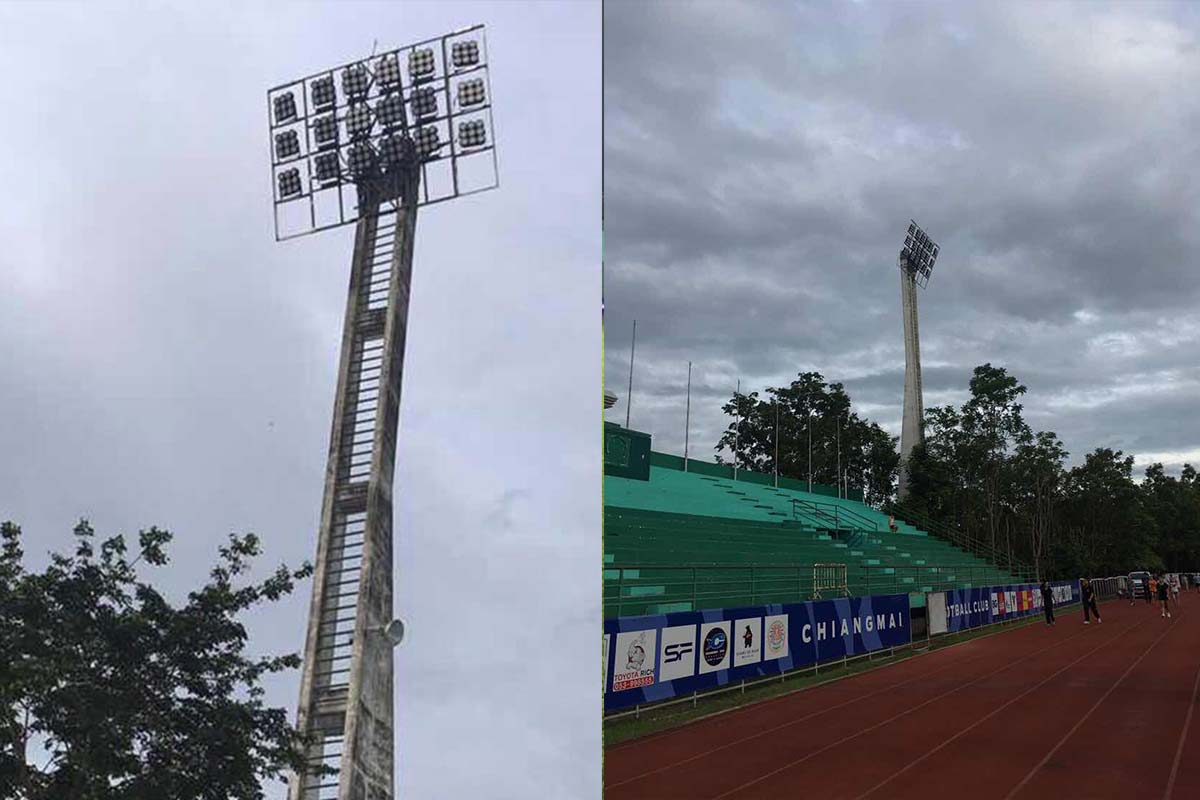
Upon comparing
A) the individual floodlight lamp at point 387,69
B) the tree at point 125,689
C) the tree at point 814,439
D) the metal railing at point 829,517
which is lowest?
the tree at point 125,689

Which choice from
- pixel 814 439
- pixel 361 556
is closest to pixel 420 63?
pixel 361 556

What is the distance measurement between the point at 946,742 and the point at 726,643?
4.14 meters

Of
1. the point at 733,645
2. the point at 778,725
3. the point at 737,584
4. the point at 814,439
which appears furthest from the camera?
the point at 814,439

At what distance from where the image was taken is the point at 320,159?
20.7 m

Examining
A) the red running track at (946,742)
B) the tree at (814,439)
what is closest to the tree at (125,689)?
the red running track at (946,742)

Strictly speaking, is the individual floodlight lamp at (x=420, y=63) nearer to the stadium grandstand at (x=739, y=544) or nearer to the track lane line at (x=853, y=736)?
the stadium grandstand at (x=739, y=544)

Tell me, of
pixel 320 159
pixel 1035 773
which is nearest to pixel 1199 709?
pixel 1035 773

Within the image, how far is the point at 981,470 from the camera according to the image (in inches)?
1949

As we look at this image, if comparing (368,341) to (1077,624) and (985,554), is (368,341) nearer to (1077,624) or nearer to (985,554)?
(1077,624)

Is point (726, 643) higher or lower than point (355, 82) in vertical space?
lower

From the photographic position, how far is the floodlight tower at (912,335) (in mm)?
47031

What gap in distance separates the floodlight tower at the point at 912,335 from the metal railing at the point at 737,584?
1382cm

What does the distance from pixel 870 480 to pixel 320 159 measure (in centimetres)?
3894

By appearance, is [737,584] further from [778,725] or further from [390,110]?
[390,110]
